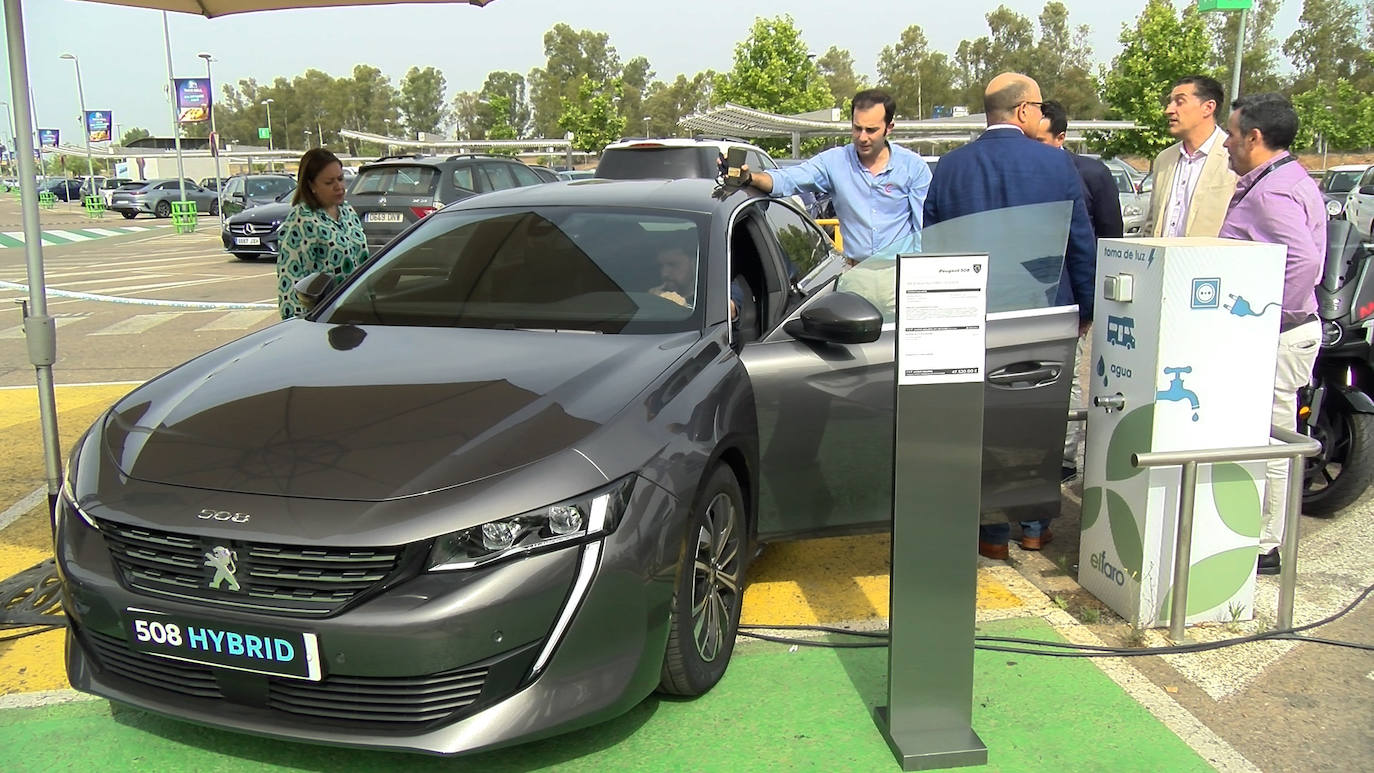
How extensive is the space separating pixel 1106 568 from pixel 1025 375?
0.79 m

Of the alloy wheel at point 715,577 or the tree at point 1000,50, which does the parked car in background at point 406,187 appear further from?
the tree at point 1000,50

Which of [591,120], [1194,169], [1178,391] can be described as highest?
[591,120]

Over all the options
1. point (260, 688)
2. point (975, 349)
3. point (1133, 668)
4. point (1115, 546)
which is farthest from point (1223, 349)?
point (260, 688)

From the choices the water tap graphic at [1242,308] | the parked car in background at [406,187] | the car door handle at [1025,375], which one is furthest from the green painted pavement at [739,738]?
the parked car in background at [406,187]

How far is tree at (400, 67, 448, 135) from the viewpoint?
391ft

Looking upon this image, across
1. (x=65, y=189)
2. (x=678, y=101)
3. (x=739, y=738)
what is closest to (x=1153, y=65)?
(x=739, y=738)

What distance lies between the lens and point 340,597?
248 centimetres

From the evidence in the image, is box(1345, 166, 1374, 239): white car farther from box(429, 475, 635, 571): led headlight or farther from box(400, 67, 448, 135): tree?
box(400, 67, 448, 135): tree

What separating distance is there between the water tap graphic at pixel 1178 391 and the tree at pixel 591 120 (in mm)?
64673

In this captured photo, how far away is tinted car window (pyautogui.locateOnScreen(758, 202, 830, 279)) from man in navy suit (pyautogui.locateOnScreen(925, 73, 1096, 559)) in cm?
59

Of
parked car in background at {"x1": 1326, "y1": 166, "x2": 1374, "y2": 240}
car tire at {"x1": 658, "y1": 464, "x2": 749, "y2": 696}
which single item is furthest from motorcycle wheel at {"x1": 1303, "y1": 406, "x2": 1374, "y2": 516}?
parked car in background at {"x1": 1326, "y1": 166, "x2": 1374, "y2": 240}

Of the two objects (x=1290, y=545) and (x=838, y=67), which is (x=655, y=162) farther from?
(x=838, y=67)

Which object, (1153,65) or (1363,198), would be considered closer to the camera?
(1363,198)

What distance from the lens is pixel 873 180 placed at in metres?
5.12
